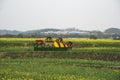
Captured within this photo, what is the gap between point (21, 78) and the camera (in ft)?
60.0

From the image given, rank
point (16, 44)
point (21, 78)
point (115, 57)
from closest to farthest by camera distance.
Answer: point (21, 78), point (115, 57), point (16, 44)

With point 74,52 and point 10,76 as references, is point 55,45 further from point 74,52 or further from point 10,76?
point 10,76

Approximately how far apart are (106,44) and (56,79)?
39.6 m

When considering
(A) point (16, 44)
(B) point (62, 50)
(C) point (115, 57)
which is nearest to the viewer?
(C) point (115, 57)

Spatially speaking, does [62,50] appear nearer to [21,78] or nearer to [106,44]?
[106,44]

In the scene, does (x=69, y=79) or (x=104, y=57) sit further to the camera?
(x=104, y=57)

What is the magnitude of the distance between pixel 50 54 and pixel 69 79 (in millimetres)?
24392

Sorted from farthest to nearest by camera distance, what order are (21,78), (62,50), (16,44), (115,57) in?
(16,44) < (62,50) < (115,57) < (21,78)

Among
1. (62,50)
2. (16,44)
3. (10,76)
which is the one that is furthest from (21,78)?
(16,44)

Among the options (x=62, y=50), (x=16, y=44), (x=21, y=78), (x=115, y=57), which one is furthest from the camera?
(x=16, y=44)

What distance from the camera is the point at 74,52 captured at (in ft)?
140

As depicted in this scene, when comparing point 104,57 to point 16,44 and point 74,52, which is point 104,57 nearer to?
point 74,52

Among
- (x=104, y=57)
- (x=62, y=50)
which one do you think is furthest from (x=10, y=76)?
(x=62, y=50)

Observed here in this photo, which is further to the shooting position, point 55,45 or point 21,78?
point 55,45
